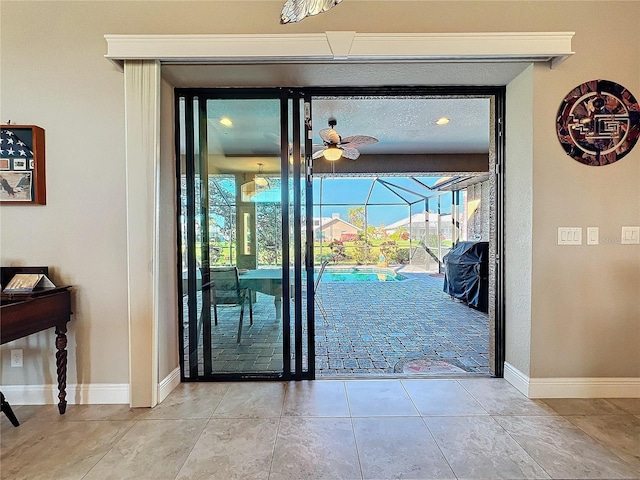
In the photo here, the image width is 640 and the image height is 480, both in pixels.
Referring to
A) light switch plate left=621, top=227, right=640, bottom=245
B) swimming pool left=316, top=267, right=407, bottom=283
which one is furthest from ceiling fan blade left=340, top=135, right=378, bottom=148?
swimming pool left=316, top=267, right=407, bottom=283

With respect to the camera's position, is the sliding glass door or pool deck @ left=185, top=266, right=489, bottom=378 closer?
the sliding glass door

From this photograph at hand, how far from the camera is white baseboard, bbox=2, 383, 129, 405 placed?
86.9 inches

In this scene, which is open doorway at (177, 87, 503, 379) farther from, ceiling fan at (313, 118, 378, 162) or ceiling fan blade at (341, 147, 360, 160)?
ceiling fan blade at (341, 147, 360, 160)

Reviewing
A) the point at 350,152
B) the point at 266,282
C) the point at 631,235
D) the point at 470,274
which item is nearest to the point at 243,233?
the point at 266,282

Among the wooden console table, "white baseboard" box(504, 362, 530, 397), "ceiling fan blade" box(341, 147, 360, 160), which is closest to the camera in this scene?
the wooden console table

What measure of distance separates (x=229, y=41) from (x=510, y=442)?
9.55 feet

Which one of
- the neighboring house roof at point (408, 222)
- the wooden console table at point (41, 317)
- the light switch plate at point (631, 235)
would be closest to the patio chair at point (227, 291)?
the wooden console table at point (41, 317)

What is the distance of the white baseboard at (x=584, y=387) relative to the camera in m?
2.25

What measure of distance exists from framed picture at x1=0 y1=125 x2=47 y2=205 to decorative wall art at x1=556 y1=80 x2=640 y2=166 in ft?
11.7

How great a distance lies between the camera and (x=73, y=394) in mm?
2234

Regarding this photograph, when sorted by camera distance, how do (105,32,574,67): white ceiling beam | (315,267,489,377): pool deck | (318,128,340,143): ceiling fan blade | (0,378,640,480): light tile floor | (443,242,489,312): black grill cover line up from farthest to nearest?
(443,242,489,312): black grill cover
(318,128,340,143): ceiling fan blade
(315,267,489,377): pool deck
(105,32,574,67): white ceiling beam
(0,378,640,480): light tile floor

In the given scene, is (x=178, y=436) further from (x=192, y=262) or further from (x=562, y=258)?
(x=562, y=258)

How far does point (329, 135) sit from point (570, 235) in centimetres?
283

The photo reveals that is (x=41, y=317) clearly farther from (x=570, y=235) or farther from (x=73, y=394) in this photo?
(x=570, y=235)
